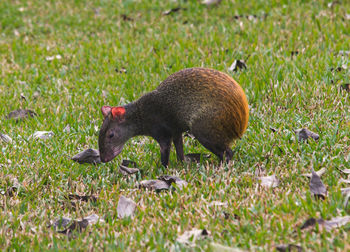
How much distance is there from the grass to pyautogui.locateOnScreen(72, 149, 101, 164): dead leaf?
0.08m

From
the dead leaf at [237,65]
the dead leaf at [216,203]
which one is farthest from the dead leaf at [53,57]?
the dead leaf at [216,203]

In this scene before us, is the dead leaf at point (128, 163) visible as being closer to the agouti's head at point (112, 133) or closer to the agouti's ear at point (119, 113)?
the agouti's head at point (112, 133)

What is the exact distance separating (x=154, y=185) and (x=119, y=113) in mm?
875

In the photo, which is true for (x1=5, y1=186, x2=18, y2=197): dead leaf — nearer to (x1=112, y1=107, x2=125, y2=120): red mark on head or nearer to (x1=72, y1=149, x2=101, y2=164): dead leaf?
(x1=72, y1=149, x2=101, y2=164): dead leaf

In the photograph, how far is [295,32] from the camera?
25.6ft

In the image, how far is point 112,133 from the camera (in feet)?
15.9

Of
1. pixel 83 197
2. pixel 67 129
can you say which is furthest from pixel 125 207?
pixel 67 129

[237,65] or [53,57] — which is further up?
[237,65]

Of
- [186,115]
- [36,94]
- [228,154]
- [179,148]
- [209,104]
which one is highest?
[209,104]

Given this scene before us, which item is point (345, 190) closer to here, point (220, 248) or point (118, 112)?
point (220, 248)

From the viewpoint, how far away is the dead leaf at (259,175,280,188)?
4.06m

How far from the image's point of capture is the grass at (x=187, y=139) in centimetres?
354

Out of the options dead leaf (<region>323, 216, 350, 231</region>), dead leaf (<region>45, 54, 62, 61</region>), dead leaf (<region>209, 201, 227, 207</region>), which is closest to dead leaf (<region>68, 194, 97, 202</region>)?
dead leaf (<region>209, 201, 227, 207</region>)

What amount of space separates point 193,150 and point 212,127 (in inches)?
34.2
